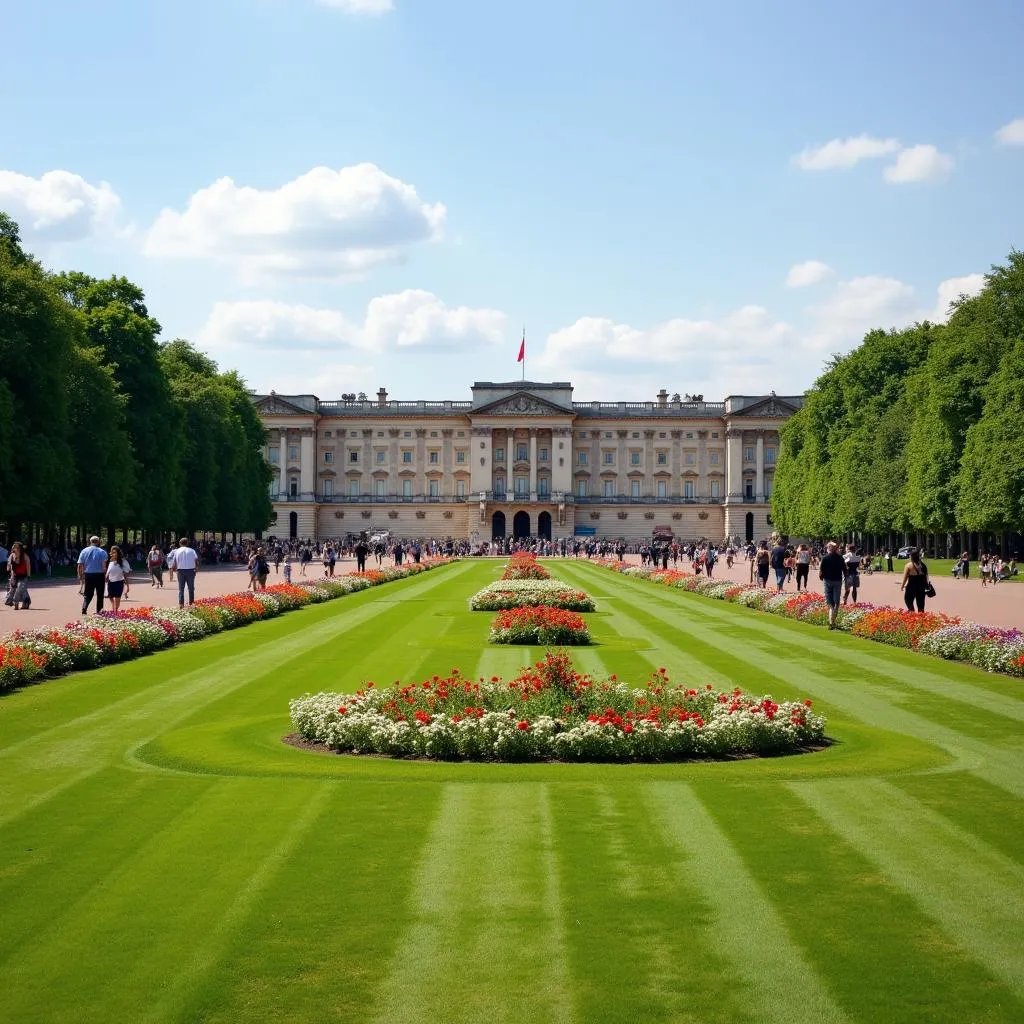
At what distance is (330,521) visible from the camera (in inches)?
5069

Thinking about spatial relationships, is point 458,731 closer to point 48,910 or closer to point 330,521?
point 48,910

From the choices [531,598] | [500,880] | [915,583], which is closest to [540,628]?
[915,583]

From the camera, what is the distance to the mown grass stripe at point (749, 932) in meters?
5.82

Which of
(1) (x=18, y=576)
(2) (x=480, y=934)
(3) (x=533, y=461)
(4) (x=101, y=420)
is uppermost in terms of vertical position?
(3) (x=533, y=461)

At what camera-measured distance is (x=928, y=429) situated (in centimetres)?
6109

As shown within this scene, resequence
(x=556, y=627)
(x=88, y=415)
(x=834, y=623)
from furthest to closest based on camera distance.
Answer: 1. (x=88, y=415)
2. (x=834, y=623)
3. (x=556, y=627)

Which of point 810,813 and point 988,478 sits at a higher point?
point 988,478

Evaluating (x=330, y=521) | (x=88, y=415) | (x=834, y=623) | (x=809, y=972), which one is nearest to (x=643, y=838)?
(x=809, y=972)

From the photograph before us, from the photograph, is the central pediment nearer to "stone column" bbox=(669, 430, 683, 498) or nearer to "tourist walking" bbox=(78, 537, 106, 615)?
"stone column" bbox=(669, 430, 683, 498)

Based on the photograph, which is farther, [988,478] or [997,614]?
[988,478]

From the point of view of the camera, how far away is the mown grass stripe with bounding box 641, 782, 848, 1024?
582cm

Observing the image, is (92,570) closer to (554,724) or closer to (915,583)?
(554,724)

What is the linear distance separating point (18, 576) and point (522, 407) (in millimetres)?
99875

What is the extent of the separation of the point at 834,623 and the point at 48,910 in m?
21.4
